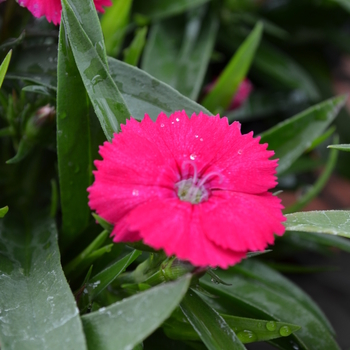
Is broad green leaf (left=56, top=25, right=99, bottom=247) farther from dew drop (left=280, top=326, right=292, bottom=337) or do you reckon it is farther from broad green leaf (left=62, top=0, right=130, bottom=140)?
dew drop (left=280, top=326, right=292, bottom=337)

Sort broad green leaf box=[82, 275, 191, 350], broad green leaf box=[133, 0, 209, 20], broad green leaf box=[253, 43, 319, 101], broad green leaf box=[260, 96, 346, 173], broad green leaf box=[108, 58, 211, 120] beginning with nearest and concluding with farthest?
broad green leaf box=[82, 275, 191, 350] → broad green leaf box=[108, 58, 211, 120] → broad green leaf box=[260, 96, 346, 173] → broad green leaf box=[133, 0, 209, 20] → broad green leaf box=[253, 43, 319, 101]

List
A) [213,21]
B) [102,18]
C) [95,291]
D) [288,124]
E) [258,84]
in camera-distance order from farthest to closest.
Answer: [258,84], [213,21], [102,18], [288,124], [95,291]

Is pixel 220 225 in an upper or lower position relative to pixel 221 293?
upper

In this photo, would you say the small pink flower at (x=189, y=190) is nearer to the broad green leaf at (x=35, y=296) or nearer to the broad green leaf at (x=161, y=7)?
the broad green leaf at (x=35, y=296)

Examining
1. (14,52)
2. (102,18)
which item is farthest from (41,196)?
(102,18)

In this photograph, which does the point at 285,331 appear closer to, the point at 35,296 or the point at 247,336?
the point at 247,336

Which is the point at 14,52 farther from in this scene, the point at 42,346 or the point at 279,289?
the point at 279,289

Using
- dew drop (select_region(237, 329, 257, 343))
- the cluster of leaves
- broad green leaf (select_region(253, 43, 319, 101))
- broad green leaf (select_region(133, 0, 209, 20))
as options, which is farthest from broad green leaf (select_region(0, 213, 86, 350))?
broad green leaf (select_region(253, 43, 319, 101))
